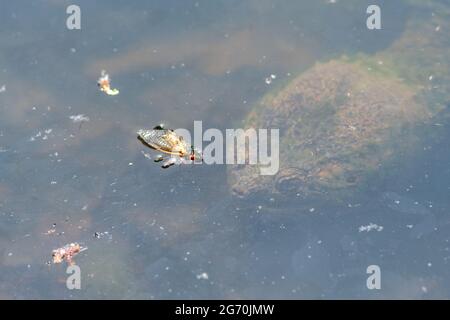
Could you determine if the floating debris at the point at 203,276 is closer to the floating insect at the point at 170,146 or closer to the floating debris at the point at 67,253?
the floating debris at the point at 67,253

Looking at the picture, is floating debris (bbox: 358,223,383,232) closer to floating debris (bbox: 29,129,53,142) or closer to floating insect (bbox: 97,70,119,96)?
floating insect (bbox: 97,70,119,96)

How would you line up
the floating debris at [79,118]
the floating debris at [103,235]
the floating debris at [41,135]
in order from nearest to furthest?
the floating debris at [103,235] < the floating debris at [41,135] < the floating debris at [79,118]

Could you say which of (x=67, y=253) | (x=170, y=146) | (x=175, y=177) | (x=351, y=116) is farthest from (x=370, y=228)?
(x=67, y=253)

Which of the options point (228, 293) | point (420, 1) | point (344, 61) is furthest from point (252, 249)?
point (420, 1)

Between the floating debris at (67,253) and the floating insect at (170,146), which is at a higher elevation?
the floating insect at (170,146)

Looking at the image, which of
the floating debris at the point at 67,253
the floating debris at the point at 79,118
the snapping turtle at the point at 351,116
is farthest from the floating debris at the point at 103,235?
the floating debris at the point at 79,118

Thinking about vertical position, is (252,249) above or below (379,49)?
below
